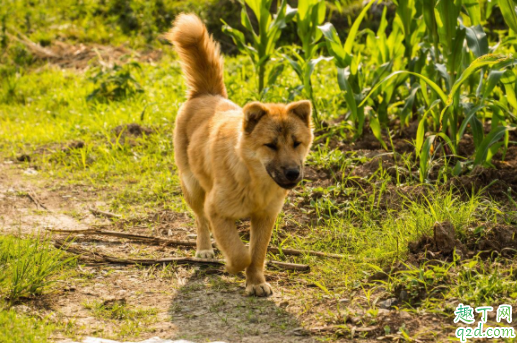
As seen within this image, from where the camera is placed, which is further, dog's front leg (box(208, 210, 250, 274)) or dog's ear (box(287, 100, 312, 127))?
dog's ear (box(287, 100, 312, 127))

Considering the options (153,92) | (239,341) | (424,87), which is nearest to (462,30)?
(424,87)

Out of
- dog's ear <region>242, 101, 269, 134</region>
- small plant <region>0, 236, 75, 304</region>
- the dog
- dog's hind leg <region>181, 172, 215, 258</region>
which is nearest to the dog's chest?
the dog

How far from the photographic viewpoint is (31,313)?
402 cm

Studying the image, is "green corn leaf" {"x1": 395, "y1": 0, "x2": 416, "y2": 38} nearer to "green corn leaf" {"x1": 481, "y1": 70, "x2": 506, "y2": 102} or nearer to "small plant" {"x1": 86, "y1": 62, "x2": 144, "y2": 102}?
"green corn leaf" {"x1": 481, "y1": 70, "x2": 506, "y2": 102}

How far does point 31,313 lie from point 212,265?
1.57 meters

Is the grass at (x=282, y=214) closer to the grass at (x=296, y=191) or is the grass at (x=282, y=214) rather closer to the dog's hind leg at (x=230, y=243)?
the grass at (x=296, y=191)

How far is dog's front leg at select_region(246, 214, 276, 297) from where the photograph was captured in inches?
183

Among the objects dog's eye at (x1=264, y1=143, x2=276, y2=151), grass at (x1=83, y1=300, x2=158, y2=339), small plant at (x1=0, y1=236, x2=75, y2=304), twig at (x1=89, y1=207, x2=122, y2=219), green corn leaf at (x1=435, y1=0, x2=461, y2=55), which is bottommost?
grass at (x1=83, y1=300, x2=158, y2=339)

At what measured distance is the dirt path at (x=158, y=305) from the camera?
398 centimetres

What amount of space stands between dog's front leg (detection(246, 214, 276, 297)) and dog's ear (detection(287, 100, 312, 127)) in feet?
2.48

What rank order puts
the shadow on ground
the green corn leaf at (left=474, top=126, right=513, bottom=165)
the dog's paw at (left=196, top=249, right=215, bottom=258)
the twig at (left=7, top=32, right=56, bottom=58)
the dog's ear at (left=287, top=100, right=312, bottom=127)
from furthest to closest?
1. the twig at (left=7, top=32, right=56, bottom=58)
2. the green corn leaf at (left=474, top=126, right=513, bottom=165)
3. the dog's paw at (left=196, top=249, right=215, bottom=258)
4. the dog's ear at (left=287, top=100, right=312, bottom=127)
5. the shadow on ground

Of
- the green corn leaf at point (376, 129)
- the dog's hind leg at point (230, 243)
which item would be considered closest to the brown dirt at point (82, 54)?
the green corn leaf at point (376, 129)

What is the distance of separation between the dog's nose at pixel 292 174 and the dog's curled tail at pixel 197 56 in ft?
6.09

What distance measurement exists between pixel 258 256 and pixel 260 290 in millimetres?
261
